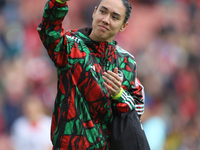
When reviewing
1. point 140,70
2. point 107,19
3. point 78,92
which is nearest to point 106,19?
point 107,19

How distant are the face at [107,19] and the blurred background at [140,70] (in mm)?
3419

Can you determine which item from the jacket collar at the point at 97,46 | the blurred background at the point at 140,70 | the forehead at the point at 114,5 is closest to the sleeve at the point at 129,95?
the jacket collar at the point at 97,46

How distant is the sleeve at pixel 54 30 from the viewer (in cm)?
238

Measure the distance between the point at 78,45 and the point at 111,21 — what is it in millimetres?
330

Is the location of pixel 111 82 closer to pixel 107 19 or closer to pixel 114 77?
pixel 114 77

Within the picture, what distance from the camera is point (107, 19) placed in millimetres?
2713

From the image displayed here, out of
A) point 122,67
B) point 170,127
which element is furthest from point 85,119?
point 170,127

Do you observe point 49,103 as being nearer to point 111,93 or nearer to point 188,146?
point 188,146

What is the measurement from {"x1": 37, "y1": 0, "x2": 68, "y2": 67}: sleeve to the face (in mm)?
315

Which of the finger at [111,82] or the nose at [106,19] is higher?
the nose at [106,19]

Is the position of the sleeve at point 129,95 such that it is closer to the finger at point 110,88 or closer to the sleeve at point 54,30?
the finger at point 110,88

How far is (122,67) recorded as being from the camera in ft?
9.21

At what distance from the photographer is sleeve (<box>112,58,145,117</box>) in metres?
2.67

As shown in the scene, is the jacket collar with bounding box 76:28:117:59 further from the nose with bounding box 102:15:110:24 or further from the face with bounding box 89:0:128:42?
the nose with bounding box 102:15:110:24
